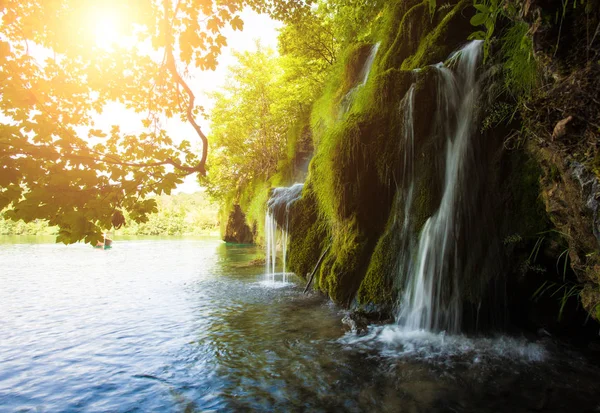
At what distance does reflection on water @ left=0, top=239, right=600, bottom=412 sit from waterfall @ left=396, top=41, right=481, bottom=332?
0.48 metres

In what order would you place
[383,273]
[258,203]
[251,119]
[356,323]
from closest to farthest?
[356,323]
[383,273]
[258,203]
[251,119]

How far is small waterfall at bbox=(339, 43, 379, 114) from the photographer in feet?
30.6

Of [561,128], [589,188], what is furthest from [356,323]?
[561,128]

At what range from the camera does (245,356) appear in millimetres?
4949

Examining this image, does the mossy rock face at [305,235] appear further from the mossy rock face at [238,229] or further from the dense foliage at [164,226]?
the dense foliage at [164,226]

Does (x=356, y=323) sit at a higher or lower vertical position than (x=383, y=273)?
lower

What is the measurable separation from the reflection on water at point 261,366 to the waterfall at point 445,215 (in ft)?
1.57

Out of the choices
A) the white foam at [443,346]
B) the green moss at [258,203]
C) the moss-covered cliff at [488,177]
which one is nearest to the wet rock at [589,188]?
the moss-covered cliff at [488,177]

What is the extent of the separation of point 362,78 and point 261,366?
28.5ft

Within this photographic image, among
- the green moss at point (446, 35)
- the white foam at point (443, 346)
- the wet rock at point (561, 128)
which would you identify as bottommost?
the white foam at point (443, 346)

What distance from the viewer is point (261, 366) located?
458cm

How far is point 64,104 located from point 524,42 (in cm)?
598

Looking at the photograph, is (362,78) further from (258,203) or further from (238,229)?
(238,229)

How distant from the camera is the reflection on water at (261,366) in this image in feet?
12.0
